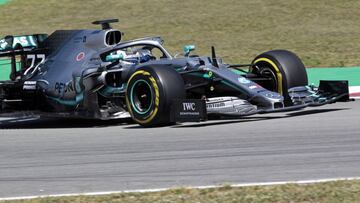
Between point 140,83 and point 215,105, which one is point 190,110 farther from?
point 140,83

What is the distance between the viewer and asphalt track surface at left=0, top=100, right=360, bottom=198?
7348 mm

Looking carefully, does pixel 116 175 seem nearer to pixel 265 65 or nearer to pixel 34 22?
pixel 265 65

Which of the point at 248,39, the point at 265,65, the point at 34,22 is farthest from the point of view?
the point at 34,22

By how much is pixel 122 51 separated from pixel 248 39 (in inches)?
516

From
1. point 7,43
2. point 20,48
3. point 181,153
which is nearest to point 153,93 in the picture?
point 181,153

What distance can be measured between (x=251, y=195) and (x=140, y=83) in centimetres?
499

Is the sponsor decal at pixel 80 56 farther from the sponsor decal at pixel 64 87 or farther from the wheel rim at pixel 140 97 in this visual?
the wheel rim at pixel 140 97

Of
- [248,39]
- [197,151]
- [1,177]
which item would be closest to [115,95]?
[197,151]

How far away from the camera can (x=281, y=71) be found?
469 inches

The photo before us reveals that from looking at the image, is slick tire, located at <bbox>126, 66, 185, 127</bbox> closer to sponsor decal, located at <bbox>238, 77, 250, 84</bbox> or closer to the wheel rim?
the wheel rim

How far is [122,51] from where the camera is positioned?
40.2ft

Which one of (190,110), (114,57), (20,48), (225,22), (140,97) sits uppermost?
(225,22)

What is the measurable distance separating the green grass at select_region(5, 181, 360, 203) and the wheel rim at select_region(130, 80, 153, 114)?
461 cm

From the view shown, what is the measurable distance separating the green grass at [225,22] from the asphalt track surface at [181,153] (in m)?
10.6
